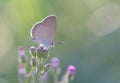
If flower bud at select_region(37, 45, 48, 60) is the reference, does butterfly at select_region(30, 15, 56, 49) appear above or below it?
above

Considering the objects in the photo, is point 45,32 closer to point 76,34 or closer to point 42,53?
point 42,53

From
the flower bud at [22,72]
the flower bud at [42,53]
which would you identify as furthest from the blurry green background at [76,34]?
the flower bud at [42,53]

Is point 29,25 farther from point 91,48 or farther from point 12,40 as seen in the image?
point 91,48

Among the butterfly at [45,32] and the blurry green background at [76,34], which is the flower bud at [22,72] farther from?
the blurry green background at [76,34]

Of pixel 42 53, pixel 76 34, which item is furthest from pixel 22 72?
pixel 76 34

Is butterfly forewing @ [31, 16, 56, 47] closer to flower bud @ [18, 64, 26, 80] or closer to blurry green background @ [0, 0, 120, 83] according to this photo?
flower bud @ [18, 64, 26, 80]

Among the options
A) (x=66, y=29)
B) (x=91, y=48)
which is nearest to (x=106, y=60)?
(x=91, y=48)

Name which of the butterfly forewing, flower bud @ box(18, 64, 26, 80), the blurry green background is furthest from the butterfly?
the blurry green background
